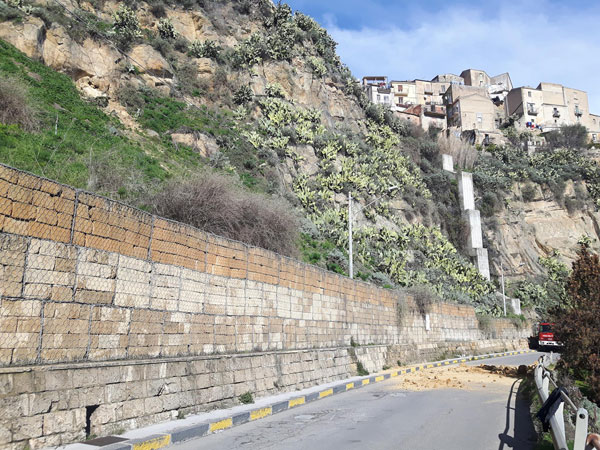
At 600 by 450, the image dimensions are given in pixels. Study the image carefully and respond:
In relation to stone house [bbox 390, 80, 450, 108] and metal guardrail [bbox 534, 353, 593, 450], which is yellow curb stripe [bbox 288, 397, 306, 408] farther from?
stone house [bbox 390, 80, 450, 108]

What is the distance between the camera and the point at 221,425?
28.5 ft

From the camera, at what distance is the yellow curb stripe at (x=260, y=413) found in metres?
9.77

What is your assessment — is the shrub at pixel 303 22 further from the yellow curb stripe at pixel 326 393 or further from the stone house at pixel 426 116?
the yellow curb stripe at pixel 326 393

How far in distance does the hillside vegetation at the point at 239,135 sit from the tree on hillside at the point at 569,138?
33539 millimetres

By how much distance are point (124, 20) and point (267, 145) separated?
12.1 meters

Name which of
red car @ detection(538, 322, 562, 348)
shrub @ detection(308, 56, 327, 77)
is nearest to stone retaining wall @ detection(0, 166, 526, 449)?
red car @ detection(538, 322, 562, 348)

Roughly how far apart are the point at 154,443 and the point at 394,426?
4.19 metres

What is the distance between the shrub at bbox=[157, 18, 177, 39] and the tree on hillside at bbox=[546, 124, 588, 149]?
222 ft

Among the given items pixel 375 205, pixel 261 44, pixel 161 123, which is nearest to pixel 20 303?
pixel 161 123

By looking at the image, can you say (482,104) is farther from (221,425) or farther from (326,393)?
(221,425)

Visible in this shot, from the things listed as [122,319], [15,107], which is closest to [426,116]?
[15,107]

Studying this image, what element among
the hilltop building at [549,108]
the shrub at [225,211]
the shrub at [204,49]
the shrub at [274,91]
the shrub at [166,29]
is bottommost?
the shrub at [225,211]

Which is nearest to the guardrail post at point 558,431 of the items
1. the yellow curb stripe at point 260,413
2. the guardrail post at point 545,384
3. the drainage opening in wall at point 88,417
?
the guardrail post at point 545,384

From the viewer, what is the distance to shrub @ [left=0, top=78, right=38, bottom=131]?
17.2m
